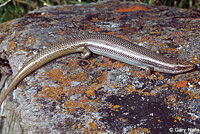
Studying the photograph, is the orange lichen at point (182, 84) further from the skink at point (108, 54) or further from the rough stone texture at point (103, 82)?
the skink at point (108, 54)

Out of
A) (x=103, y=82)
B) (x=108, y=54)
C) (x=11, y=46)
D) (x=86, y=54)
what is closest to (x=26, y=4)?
(x=11, y=46)

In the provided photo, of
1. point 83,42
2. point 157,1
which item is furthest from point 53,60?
point 157,1

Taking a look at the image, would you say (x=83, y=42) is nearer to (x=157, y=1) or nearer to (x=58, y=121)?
(x=58, y=121)

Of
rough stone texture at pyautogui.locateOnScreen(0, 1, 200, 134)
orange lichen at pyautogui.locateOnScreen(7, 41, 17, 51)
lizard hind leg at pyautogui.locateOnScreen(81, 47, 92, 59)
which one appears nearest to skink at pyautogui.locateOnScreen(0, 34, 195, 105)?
lizard hind leg at pyautogui.locateOnScreen(81, 47, 92, 59)

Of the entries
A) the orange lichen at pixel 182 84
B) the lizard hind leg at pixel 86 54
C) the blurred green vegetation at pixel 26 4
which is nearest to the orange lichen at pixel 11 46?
the lizard hind leg at pixel 86 54

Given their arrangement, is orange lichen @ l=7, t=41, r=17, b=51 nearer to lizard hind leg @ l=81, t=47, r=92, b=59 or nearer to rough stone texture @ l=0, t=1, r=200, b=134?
rough stone texture @ l=0, t=1, r=200, b=134

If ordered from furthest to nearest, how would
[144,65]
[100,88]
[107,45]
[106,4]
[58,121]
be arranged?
1. [106,4]
2. [107,45]
3. [144,65]
4. [100,88]
5. [58,121]

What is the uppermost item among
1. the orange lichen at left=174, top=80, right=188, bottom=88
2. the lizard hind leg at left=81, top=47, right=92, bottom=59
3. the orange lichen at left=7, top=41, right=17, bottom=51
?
the orange lichen at left=7, top=41, right=17, bottom=51
